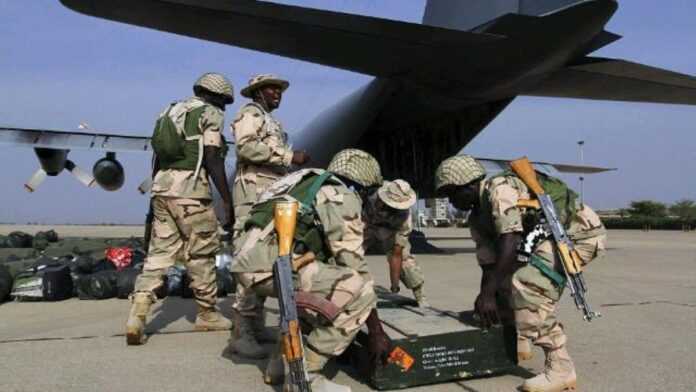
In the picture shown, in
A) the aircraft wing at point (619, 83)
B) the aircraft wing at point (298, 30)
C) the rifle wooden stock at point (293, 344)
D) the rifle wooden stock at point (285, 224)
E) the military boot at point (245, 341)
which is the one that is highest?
the aircraft wing at point (298, 30)

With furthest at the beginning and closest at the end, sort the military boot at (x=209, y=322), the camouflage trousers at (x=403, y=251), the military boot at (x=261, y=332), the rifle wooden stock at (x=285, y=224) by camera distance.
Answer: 1. the camouflage trousers at (x=403, y=251)
2. the military boot at (x=209, y=322)
3. the military boot at (x=261, y=332)
4. the rifle wooden stock at (x=285, y=224)

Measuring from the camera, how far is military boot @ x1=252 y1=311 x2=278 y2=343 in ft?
13.2

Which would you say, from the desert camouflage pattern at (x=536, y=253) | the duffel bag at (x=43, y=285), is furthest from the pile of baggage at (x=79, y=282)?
the desert camouflage pattern at (x=536, y=253)

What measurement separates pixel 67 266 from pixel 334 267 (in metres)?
5.04

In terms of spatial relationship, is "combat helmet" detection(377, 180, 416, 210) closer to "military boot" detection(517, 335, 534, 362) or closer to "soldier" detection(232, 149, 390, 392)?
"soldier" detection(232, 149, 390, 392)

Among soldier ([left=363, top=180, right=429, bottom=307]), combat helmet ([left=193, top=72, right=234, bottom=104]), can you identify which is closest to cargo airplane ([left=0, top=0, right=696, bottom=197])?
combat helmet ([left=193, top=72, right=234, bottom=104])

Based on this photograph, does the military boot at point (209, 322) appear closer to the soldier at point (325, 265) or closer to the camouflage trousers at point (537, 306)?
the soldier at point (325, 265)

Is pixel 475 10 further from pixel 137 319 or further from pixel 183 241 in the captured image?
pixel 137 319

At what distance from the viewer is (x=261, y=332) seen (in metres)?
4.16

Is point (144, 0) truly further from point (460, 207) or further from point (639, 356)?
point (639, 356)

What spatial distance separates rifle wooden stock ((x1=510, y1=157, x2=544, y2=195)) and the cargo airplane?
346cm

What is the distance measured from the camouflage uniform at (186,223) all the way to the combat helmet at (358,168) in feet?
5.17

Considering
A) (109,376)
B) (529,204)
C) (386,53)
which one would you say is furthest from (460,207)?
(386,53)

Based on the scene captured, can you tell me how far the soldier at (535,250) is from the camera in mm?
3041
